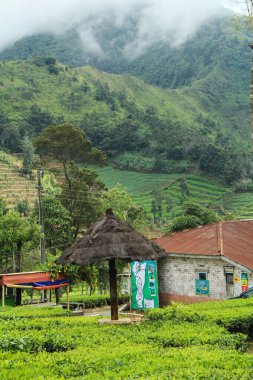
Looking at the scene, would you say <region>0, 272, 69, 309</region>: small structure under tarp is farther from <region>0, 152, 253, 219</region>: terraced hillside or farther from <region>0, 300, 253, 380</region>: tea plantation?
<region>0, 152, 253, 219</region>: terraced hillside

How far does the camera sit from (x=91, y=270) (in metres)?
19.3

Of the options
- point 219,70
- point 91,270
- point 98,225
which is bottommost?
point 91,270

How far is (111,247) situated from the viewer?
12.1 m

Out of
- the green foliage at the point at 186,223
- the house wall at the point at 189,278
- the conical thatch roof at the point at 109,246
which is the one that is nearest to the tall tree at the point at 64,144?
the green foliage at the point at 186,223

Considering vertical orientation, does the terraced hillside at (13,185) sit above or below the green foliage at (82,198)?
above

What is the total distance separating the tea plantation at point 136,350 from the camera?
6.14 metres

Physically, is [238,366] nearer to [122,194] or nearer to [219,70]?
[122,194]

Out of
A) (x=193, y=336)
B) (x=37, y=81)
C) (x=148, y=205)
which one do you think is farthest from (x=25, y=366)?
(x=37, y=81)

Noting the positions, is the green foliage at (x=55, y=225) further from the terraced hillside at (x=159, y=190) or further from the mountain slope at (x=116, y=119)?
the mountain slope at (x=116, y=119)

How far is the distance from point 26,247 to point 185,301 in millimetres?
11060

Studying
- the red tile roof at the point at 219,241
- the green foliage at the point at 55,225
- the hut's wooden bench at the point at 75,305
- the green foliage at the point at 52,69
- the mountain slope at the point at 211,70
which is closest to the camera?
the red tile roof at the point at 219,241

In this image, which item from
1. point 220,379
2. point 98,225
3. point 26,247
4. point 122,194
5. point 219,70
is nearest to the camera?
point 220,379

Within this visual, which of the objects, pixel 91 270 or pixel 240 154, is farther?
pixel 240 154

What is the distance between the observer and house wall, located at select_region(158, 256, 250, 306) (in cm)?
1962
